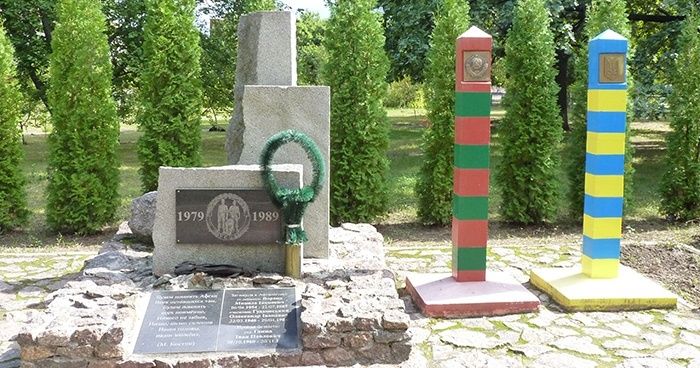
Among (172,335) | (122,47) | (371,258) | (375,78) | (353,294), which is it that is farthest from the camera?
(122,47)

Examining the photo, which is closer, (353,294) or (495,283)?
(353,294)

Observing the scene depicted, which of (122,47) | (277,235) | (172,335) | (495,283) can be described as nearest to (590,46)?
(495,283)

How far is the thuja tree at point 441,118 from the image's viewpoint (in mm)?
8531

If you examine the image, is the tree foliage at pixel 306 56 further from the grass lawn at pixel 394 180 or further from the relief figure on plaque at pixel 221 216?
the relief figure on plaque at pixel 221 216

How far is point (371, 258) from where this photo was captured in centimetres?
607

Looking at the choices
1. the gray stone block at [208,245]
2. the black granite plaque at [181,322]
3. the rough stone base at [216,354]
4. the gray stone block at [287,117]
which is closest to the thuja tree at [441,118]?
the gray stone block at [287,117]

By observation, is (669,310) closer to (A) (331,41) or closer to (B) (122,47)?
(A) (331,41)

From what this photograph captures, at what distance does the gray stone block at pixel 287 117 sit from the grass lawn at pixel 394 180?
324 centimetres

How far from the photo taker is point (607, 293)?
5559 mm

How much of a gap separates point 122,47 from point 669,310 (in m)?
16.1

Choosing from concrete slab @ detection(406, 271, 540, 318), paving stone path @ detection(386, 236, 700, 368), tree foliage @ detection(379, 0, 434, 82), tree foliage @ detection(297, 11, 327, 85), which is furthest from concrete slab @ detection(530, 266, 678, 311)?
tree foliage @ detection(297, 11, 327, 85)

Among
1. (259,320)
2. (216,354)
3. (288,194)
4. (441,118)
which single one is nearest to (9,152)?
(288,194)

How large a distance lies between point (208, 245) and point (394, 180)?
7.85 meters

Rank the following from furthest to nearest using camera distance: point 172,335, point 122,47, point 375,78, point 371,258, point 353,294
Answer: point 122,47 < point 375,78 < point 371,258 < point 353,294 < point 172,335
